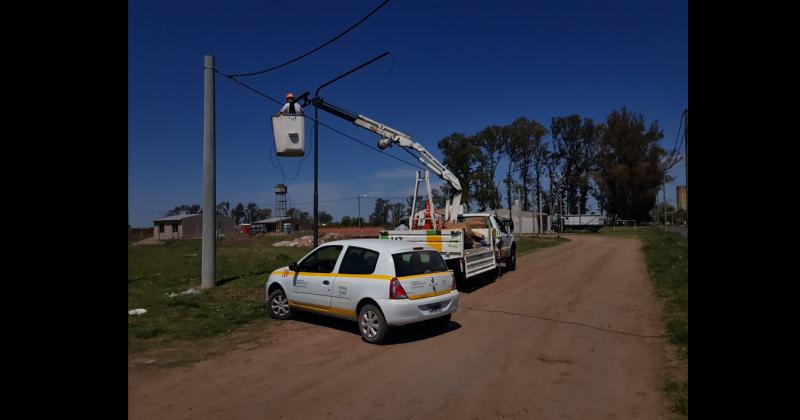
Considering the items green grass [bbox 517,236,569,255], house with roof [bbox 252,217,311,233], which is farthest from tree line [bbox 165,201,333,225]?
green grass [bbox 517,236,569,255]

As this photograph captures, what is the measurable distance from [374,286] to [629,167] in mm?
77815

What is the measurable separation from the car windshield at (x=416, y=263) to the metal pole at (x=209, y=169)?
26.2ft

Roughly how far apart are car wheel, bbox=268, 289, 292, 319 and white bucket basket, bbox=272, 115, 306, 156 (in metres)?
3.01

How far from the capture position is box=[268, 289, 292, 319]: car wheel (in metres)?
9.12

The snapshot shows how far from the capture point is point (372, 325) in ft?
24.3

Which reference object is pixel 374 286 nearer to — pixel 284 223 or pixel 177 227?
pixel 177 227

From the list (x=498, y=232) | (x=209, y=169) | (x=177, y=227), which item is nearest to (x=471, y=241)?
(x=498, y=232)

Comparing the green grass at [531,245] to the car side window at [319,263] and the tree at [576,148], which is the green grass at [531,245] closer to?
the car side window at [319,263]

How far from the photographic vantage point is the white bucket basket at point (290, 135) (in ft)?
32.8

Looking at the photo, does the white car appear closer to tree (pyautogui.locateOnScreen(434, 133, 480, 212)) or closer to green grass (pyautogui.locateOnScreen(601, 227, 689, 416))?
green grass (pyautogui.locateOnScreen(601, 227, 689, 416))

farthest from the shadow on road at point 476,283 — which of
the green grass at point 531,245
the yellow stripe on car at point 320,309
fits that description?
the green grass at point 531,245
